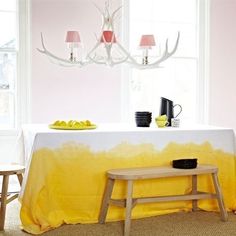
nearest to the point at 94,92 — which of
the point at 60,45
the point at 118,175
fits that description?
the point at 60,45

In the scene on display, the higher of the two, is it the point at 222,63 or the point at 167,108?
the point at 222,63

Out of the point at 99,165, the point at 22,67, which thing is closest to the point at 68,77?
the point at 22,67

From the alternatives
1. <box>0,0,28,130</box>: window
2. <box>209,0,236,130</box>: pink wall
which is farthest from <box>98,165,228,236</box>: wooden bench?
<box>209,0,236,130</box>: pink wall

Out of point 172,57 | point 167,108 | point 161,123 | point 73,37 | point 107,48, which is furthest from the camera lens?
point 172,57

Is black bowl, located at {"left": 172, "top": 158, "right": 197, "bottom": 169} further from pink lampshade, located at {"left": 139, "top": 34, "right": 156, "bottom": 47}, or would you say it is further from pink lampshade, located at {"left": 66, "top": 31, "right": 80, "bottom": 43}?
pink lampshade, located at {"left": 66, "top": 31, "right": 80, "bottom": 43}

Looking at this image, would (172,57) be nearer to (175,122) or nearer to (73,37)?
(175,122)

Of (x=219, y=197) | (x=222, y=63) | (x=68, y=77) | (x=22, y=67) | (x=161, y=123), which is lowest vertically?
(x=219, y=197)

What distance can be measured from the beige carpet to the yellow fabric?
0.31 feet

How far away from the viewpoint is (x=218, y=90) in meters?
5.60

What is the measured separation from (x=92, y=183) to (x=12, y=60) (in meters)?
2.11

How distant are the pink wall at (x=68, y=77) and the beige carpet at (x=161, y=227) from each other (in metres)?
1.63

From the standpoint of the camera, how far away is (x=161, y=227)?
338 cm

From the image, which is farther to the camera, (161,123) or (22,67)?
(22,67)

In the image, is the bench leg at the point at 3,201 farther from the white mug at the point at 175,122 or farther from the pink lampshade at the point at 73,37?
the white mug at the point at 175,122
